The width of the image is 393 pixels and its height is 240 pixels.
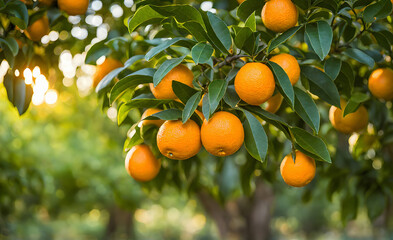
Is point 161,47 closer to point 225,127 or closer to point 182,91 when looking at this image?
point 182,91

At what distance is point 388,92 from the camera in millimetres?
1450

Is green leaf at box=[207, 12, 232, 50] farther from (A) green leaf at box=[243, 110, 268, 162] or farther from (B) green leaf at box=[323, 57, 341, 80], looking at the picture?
(B) green leaf at box=[323, 57, 341, 80]

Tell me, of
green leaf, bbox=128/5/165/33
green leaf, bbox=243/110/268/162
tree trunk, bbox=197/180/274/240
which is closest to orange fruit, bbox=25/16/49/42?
green leaf, bbox=128/5/165/33

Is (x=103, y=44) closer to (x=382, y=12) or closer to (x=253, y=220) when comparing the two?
(x=382, y=12)

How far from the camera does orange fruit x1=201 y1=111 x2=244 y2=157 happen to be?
103 centimetres

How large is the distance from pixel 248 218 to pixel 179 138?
657 cm

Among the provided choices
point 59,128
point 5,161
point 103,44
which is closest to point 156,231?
point 59,128

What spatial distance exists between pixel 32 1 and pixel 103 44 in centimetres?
33

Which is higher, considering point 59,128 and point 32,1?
point 32,1

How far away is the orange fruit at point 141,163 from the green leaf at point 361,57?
32.1 inches

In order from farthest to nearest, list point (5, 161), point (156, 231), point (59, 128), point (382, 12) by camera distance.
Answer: point (156, 231) → point (59, 128) → point (5, 161) → point (382, 12)

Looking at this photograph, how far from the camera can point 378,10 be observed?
1158 millimetres

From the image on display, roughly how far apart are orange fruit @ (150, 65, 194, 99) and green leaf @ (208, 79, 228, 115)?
152mm

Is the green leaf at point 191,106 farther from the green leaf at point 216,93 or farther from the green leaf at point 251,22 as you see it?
the green leaf at point 251,22
